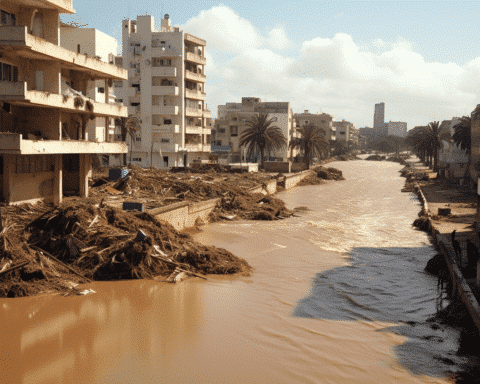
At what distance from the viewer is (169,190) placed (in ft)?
117

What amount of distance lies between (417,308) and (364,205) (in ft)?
101

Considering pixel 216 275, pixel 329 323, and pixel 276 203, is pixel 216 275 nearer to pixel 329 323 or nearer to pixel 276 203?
pixel 329 323

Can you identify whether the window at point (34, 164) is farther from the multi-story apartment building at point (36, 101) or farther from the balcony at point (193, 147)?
the balcony at point (193, 147)

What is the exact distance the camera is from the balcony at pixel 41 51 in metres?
21.5

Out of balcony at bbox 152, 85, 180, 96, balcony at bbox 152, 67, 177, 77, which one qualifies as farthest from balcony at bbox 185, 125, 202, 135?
balcony at bbox 152, 67, 177, 77

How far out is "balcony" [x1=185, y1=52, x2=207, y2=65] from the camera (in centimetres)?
6814

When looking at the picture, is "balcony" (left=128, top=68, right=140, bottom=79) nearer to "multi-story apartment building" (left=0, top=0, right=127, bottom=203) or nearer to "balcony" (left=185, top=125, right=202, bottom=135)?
"balcony" (left=185, top=125, right=202, bottom=135)

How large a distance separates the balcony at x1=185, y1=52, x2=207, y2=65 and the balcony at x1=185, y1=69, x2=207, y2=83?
62.1 inches

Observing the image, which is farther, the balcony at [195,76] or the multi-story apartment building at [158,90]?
the balcony at [195,76]

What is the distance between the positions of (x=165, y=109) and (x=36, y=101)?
1718 inches

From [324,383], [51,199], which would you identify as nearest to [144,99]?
[51,199]

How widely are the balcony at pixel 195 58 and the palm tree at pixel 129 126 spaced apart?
10.5 metres

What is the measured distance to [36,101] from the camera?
23.1 m

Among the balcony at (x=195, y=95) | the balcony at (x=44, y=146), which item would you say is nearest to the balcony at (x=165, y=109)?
the balcony at (x=195, y=95)
